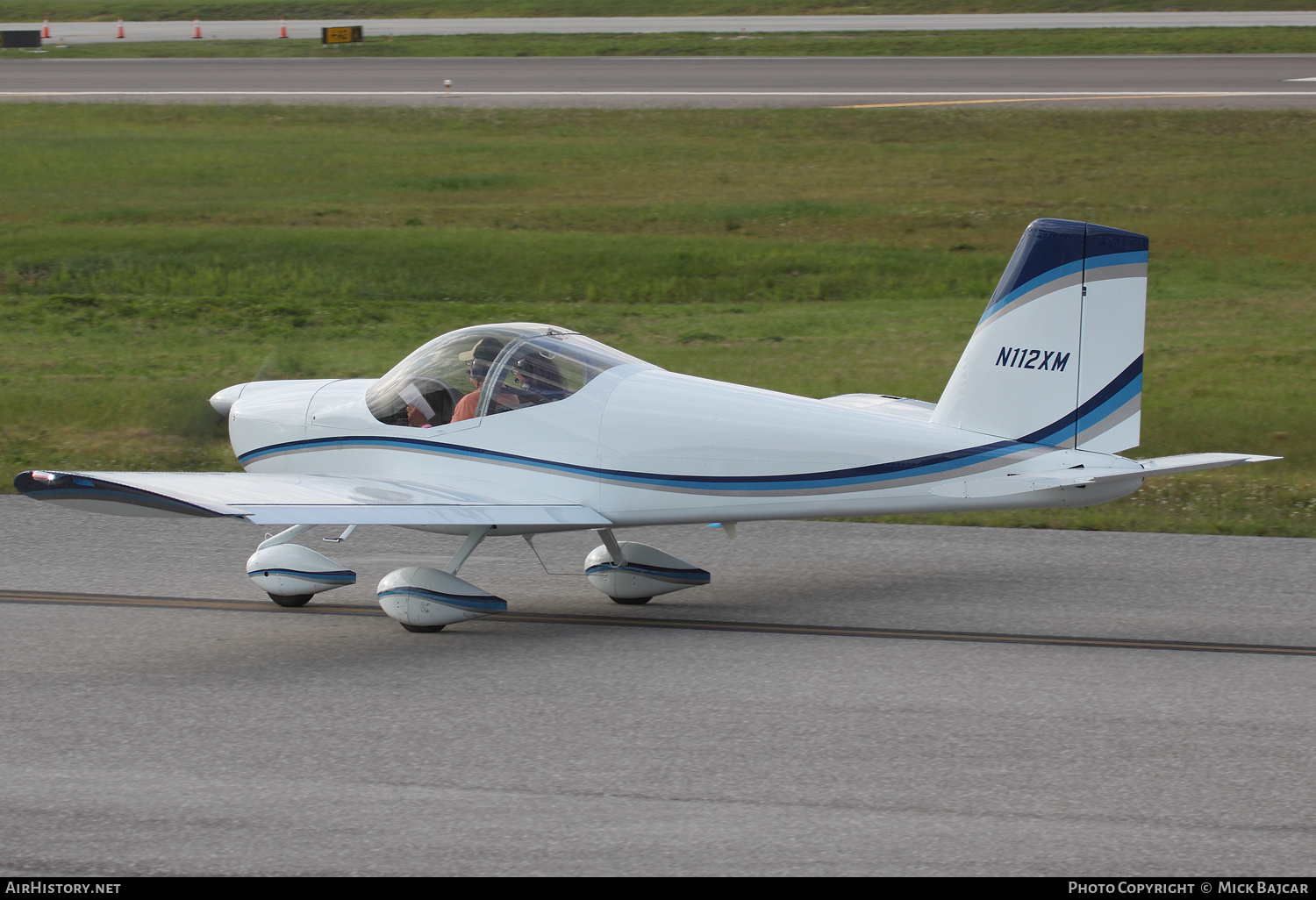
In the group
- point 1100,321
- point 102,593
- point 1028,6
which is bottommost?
point 102,593

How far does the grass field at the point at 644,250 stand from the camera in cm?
1628

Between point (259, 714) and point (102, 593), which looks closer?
point (259, 714)

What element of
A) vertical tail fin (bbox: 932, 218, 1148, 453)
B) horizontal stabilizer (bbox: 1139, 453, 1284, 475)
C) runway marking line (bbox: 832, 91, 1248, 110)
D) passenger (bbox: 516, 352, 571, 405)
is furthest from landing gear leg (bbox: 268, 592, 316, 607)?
runway marking line (bbox: 832, 91, 1248, 110)

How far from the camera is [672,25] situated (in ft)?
177

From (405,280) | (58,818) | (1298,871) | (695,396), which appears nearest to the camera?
(1298,871)

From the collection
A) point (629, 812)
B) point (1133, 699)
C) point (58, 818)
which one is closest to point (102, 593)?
point (58, 818)

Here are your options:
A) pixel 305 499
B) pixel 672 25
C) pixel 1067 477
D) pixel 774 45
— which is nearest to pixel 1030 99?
pixel 774 45

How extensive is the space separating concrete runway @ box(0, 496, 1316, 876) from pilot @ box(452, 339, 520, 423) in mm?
1386

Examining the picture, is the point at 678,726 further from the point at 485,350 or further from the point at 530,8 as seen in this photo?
the point at 530,8

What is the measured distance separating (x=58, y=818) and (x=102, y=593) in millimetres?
3942

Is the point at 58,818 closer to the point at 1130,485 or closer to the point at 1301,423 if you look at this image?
the point at 1130,485

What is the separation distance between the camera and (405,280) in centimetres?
2231

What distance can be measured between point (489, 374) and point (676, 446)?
4.68ft

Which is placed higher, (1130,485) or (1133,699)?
(1130,485)
